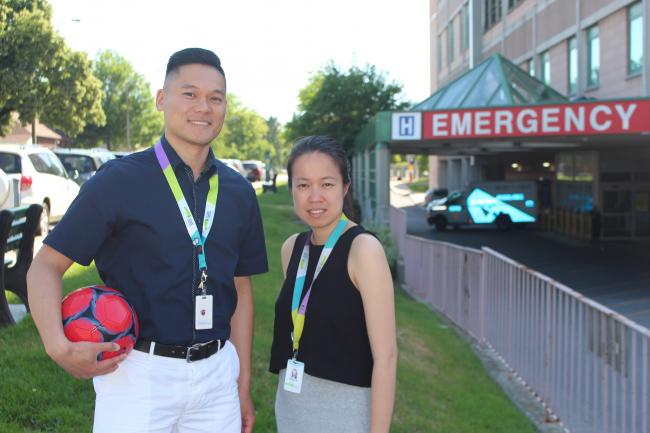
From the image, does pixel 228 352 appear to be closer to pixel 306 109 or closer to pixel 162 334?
pixel 162 334

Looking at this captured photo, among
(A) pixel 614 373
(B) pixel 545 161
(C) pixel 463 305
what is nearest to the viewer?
(A) pixel 614 373

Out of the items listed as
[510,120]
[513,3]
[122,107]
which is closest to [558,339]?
[510,120]

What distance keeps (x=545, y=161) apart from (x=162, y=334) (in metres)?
32.2

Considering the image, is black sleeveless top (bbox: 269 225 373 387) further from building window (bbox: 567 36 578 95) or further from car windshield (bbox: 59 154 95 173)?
building window (bbox: 567 36 578 95)

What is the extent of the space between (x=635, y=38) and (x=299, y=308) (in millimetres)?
21166

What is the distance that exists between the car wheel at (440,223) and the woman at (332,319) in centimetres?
2932

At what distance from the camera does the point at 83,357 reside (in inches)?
93.6

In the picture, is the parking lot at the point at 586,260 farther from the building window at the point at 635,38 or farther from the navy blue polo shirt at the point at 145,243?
the navy blue polo shirt at the point at 145,243

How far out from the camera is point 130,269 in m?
2.62

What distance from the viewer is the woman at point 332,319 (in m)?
2.65

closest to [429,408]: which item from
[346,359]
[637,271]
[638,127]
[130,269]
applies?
[346,359]

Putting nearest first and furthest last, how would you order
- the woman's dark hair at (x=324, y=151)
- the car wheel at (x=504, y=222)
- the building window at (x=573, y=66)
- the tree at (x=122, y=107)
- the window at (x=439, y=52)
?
1. the woman's dark hair at (x=324, y=151)
2. the building window at (x=573, y=66)
3. the car wheel at (x=504, y=222)
4. the window at (x=439, y=52)
5. the tree at (x=122, y=107)

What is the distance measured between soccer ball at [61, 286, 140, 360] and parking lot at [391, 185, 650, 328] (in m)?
11.0

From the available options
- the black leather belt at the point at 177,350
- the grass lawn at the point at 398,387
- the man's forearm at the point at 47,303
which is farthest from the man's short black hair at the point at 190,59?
the grass lawn at the point at 398,387
